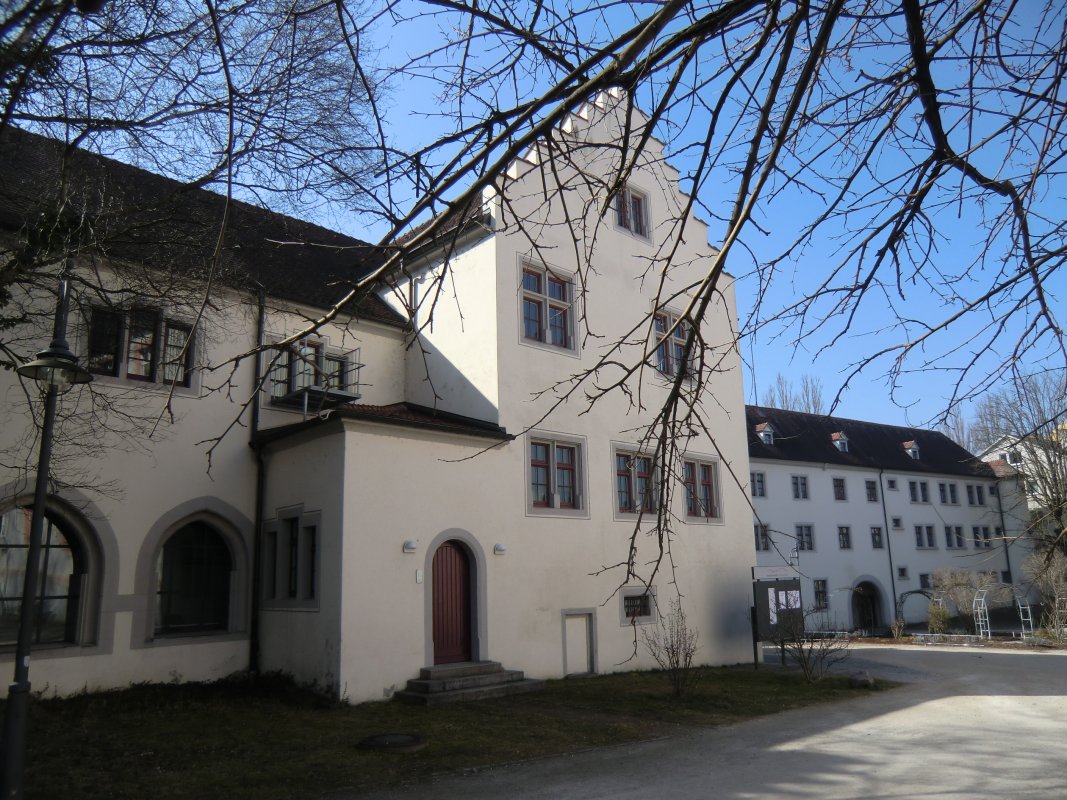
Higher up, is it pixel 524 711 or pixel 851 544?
pixel 851 544

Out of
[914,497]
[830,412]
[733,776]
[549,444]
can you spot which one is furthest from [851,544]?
[830,412]

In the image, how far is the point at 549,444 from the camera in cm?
1766

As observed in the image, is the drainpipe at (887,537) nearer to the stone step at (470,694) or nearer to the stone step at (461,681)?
the stone step at (470,694)

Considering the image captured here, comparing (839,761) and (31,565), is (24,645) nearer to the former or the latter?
(31,565)

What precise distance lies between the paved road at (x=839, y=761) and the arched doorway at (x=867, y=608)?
28.3 meters

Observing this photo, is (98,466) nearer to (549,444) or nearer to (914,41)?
(549,444)

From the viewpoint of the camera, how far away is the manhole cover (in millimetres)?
9891

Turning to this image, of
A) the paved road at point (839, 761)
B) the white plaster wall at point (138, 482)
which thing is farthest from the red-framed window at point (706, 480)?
the white plaster wall at point (138, 482)

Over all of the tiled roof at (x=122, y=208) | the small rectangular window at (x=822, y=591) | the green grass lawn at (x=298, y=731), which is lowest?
the green grass lawn at (x=298, y=731)

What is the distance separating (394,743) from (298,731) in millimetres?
1787

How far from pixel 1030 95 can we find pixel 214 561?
15221mm

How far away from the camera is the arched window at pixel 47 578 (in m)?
13.1

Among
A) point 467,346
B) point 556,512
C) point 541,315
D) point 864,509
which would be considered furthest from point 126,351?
point 864,509

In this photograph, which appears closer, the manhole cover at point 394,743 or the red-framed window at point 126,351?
the manhole cover at point 394,743
